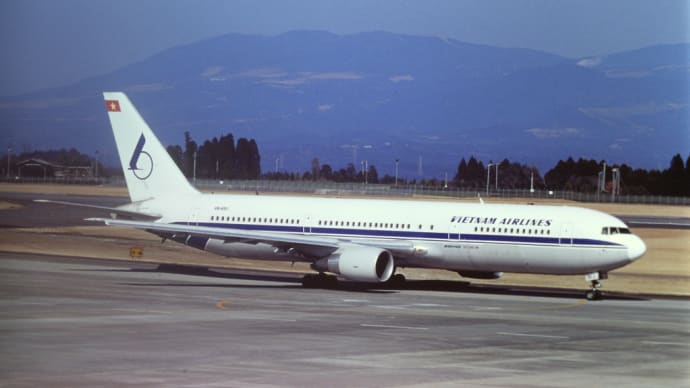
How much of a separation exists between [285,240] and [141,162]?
1170 cm

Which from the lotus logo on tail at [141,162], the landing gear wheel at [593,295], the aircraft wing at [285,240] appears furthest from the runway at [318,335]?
the lotus logo on tail at [141,162]

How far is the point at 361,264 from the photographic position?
48.2 metres

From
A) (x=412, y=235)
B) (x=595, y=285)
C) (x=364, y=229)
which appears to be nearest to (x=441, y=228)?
(x=412, y=235)

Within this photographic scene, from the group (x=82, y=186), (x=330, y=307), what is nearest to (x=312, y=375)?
(x=330, y=307)

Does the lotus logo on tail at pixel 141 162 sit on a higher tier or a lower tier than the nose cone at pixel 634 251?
higher

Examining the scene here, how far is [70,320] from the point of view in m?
33.1

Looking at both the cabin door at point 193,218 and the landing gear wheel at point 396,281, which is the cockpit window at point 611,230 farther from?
the cabin door at point 193,218

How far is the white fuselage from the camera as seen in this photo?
155ft

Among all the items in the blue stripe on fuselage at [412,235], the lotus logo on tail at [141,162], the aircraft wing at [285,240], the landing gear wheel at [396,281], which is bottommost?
the landing gear wheel at [396,281]

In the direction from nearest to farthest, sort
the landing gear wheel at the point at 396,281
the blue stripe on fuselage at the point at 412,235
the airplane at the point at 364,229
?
1. the blue stripe on fuselage at the point at 412,235
2. the airplane at the point at 364,229
3. the landing gear wheel at the point at 396,281

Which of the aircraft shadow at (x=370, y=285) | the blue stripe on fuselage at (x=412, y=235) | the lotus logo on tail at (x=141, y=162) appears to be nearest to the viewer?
the blue stripe on fuselage at (x=412, y=235)

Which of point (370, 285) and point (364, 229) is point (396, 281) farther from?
point (364, 229)

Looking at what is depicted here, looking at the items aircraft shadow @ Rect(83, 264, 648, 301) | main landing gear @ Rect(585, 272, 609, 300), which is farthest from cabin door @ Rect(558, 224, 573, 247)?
aircraft shadow @ Rect(83, 264, 648, 301)

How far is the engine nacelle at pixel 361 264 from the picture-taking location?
4803cm
